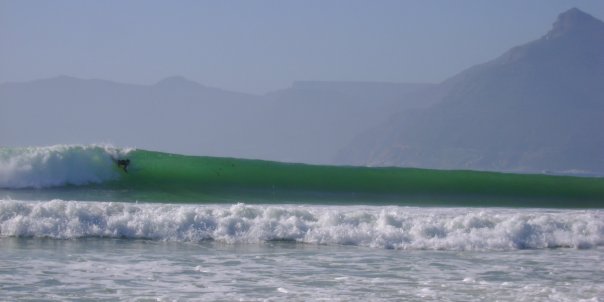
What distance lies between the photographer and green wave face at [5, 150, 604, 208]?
1848 centimetres

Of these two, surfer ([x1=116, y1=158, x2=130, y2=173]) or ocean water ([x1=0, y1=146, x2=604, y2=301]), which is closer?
ocean water ([x1=0, y1=146, x2=604, y2=301])

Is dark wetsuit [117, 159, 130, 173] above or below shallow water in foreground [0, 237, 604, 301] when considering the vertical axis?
above

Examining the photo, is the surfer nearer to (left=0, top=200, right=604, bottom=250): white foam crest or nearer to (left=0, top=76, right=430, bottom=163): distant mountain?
(left=0, top=200, right=604, bottom=250): white foam crest

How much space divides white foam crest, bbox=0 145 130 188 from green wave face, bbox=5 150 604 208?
36 centimetres

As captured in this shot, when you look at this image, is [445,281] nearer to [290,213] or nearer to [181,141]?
[290,213]

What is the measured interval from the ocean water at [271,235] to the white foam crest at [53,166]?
40 mm

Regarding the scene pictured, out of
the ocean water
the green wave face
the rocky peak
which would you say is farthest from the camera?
the rocky peak

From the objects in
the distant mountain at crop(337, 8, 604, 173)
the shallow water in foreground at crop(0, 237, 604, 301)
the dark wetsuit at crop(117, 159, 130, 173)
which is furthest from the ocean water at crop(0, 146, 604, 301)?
the distant mountain at crop(337, 8, 604, 173)

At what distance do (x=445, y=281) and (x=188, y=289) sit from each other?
2752 mm

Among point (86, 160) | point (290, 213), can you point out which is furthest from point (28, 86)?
point (290, 213)

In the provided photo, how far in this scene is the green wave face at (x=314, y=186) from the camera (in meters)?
18.5

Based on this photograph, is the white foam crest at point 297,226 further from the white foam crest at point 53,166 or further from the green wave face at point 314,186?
the white foam crest at point 53,166

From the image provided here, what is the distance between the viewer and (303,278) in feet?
29.0

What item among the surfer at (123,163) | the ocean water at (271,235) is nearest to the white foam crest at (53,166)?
the ocean water at (271,235)
